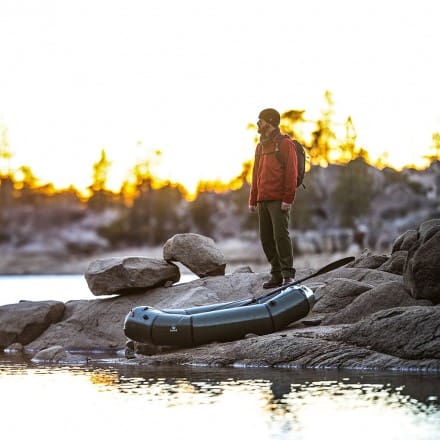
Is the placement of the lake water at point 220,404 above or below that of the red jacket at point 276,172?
below

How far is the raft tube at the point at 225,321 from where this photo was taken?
1363 cm

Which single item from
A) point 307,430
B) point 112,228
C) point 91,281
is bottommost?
point 307,430

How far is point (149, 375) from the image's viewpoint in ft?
40.6

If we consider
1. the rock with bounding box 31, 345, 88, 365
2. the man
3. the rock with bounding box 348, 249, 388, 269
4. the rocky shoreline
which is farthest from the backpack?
the rock with bounding box 31, 345, 88, 365

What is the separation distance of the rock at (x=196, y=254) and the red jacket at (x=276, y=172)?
8.82ft

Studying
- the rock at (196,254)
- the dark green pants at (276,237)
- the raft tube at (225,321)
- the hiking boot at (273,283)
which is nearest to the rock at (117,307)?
the rock at (196,254)

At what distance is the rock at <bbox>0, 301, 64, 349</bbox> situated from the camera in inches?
671

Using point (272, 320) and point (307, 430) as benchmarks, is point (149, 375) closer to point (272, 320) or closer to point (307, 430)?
point (272, 320)

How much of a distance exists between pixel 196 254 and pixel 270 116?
357 centimetres

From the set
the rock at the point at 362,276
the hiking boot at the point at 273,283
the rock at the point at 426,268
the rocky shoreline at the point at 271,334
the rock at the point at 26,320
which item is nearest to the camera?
the rocky shoreline at the point at 271,334

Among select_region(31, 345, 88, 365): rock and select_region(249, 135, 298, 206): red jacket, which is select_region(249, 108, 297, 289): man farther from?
select_region(31, 345, 88, 365): rock

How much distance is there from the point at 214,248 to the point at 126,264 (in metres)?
1.42

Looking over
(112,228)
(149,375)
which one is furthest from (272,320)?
(112,228)

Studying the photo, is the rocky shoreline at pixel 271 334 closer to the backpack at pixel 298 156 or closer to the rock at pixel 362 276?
the rock at pixel 362 276
